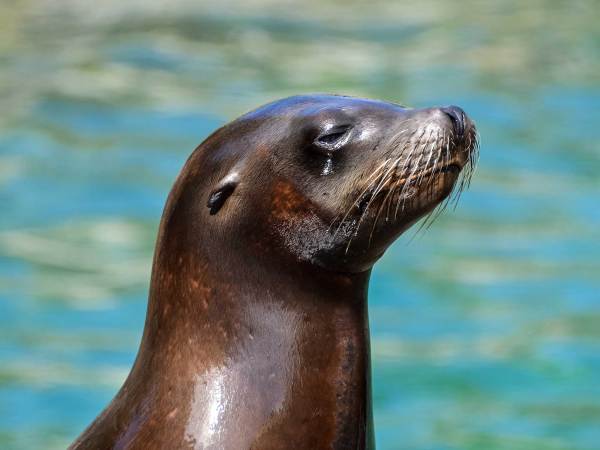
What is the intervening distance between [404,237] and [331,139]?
5709 mm

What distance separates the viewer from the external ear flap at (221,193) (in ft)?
13.3

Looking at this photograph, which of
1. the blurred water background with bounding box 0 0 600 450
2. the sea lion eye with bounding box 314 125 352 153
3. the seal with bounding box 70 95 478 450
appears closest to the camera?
the seal with bounding box 70 95 478 450

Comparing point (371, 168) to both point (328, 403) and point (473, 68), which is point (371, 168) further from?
point (473, 68)

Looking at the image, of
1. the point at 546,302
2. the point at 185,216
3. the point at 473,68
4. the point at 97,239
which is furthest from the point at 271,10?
the point at 185,216

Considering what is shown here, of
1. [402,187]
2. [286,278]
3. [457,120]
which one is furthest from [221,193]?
[457,120]

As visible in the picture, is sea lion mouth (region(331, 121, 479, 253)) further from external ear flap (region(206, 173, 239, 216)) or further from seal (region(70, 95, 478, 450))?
external ear flap (region(206, 173, 239, 216))

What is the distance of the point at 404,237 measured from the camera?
9.73 metres

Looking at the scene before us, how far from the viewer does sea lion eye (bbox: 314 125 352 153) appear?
405cm

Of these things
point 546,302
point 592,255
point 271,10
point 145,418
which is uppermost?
point 271,10

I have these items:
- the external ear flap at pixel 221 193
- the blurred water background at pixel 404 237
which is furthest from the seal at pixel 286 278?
the blurred water background at pixel 404 237

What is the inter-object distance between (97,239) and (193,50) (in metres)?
4.32

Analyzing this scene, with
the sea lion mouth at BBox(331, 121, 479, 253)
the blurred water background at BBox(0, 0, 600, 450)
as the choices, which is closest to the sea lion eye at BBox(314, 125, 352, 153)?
the sea lion mouth at BBox(331, 121, 479, 253)

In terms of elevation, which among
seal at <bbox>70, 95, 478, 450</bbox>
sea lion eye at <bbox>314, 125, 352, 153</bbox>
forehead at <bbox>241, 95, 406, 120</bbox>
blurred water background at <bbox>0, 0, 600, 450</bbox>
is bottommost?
seal at <bbox>70, 95, 478, 450</bbox>

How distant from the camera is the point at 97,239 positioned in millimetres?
9898
